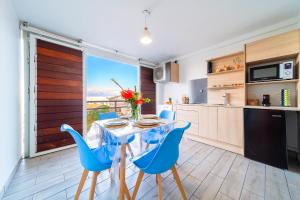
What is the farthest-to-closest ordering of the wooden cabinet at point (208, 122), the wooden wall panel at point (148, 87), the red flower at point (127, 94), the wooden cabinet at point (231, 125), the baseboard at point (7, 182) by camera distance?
the wooden wall panel at point (148, 87)
the wooden cabinet at point (208, 122)
the wooden cabinet at point (231, 125)
the red flower at point (127, 94)
the baseboard at point (7, 182)

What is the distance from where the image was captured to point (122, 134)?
1142mm

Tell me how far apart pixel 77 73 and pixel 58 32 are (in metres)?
0.85

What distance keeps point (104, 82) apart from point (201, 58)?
9.51ft

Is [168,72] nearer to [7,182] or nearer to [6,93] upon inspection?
[6,93]

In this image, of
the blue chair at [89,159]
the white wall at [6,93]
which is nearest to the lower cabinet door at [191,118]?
the blue chair at [89,159]

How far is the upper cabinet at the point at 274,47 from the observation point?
6.23ft

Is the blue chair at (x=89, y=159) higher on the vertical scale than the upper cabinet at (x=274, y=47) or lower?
lower

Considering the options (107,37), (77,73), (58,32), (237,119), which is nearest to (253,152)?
(237,119)

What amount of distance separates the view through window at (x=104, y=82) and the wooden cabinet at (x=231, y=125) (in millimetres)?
2170

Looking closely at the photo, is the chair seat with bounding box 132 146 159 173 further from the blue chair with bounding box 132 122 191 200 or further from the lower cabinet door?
the lower cabinet door

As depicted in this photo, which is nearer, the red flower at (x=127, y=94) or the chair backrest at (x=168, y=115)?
the red flower at (x=127, y=94)

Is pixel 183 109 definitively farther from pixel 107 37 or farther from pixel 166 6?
pixel 107 37

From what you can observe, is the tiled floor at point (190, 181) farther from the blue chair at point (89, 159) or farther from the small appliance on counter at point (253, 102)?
the small appliance on counter at point (253, 102)

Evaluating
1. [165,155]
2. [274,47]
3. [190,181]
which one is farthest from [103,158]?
[274,47]
